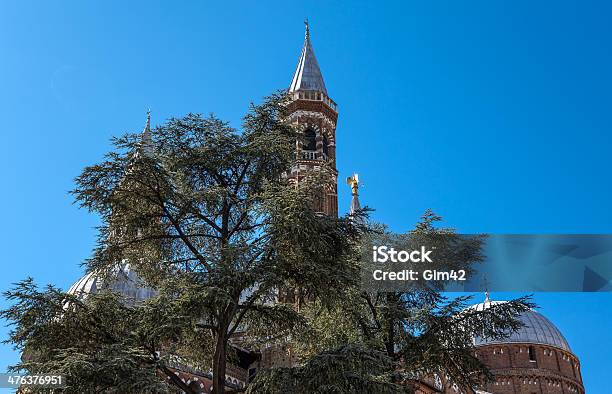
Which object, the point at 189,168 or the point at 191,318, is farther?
the point at 189,168

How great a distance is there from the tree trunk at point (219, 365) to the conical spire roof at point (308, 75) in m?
25.2

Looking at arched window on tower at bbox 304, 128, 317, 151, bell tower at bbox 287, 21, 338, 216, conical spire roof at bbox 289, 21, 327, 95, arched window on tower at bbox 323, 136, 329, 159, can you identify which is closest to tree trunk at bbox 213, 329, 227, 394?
bell tower at bbox 287, 21, 338, 216

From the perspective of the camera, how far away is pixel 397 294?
61.9 feet

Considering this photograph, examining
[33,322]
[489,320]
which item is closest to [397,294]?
[489,320]

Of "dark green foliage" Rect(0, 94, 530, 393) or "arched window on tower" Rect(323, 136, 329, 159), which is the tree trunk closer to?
"dark green foliage" Rect(0, 94, 530, 393)

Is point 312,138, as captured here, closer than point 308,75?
Yes

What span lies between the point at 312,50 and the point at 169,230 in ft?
90.3

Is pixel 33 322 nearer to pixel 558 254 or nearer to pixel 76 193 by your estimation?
pixel 76 193

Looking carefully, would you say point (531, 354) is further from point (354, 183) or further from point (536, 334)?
point (354, 183)

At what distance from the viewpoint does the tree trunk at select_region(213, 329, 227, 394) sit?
1199 cm

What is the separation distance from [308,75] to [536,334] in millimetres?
24642

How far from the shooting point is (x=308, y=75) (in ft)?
A: 123

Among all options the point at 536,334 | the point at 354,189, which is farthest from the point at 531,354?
the point at 354,189

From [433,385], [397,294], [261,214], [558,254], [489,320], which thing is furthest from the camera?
[433,385]
